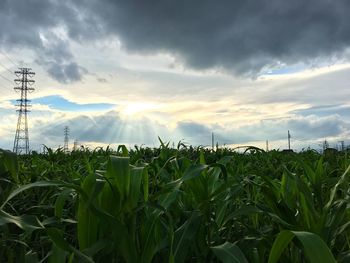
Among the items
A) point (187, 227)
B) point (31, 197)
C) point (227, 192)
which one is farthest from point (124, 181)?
point (31, 197)

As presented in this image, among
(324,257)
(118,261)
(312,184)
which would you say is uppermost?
(312,184)

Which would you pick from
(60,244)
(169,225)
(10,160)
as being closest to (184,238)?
(169,225)

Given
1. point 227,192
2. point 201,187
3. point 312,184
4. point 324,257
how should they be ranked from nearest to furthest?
point 324,257, point 201,187, point 227,192, point 312,184

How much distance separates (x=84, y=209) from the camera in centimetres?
157

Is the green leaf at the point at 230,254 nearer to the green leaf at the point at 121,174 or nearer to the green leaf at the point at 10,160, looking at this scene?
the green leaf at the point at 121,174

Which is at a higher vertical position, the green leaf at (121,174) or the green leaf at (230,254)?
the green leaf at (121,174)

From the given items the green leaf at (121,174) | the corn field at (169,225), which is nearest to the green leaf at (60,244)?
the corn field at (169,225)

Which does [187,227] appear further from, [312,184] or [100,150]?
[100,150]

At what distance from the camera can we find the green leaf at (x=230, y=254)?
1392mm

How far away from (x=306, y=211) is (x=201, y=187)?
1.72 ft

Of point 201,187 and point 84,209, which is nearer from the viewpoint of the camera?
point 84,209

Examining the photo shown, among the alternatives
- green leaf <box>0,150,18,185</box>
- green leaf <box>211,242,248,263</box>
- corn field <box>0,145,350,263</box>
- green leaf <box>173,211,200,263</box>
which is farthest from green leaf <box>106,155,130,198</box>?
green leaf <box>0,150,18,185</box>

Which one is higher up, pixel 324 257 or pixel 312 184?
pixel 312 184

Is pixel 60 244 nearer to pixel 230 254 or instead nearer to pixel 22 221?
pixel 22 221
